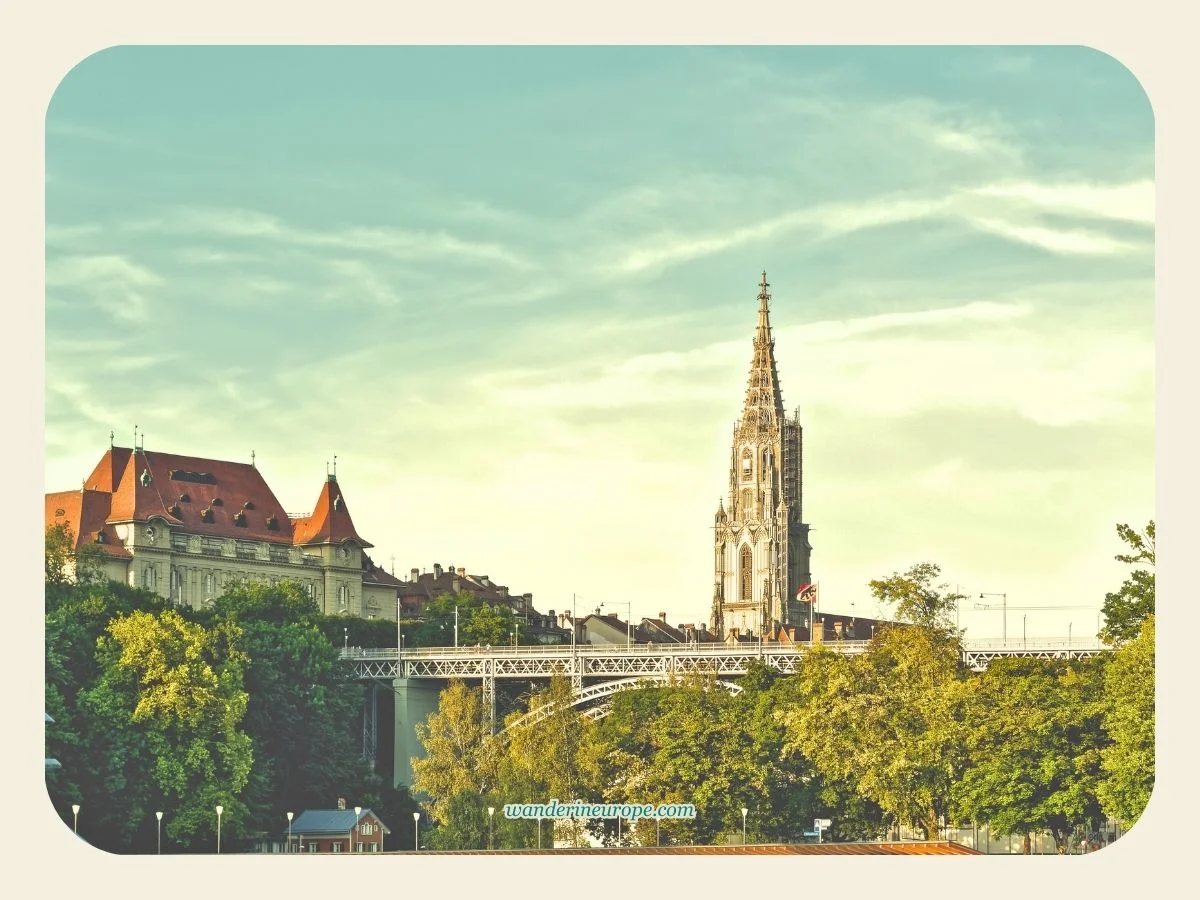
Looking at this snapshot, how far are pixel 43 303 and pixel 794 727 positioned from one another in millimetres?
22266

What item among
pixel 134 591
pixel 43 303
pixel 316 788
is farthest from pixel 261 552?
pixel 43 303

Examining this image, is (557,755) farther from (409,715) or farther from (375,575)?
(375,575)

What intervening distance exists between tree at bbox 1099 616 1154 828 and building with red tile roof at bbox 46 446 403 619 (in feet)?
102

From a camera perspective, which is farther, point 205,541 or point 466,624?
point 205,541

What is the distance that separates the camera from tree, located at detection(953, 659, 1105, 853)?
5266 cm

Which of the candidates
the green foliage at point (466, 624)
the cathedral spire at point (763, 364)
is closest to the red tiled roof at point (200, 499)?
the green foliage at point (466, 624)

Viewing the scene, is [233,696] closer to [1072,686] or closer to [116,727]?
[116,727]

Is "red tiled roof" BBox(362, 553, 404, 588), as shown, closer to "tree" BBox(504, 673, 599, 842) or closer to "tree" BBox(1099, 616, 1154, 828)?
"tree" BBox(504, 673, 599, 842)

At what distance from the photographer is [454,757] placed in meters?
62.1

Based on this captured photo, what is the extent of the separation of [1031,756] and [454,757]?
15059 mm

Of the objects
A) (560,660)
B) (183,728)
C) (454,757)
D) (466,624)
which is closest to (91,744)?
(183,728)

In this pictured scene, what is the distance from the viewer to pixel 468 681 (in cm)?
7656

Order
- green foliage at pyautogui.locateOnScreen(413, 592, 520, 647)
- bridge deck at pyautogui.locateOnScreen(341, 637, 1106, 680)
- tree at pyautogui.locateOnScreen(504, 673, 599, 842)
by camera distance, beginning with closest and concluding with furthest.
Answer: tree at pyautogui.locateOnScreen(504, 673, 599, 842) < bridge deck at pyautogui.locateOnScreen(341, 637, 1106, 680) < green foliage at pyautogui.locateOnScreen(413, 592, 520, 647)

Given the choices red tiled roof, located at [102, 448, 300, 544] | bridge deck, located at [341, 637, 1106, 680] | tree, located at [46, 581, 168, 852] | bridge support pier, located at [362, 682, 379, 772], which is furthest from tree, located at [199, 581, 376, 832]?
red tiled roof, located at [102, 448, 300, 544]
